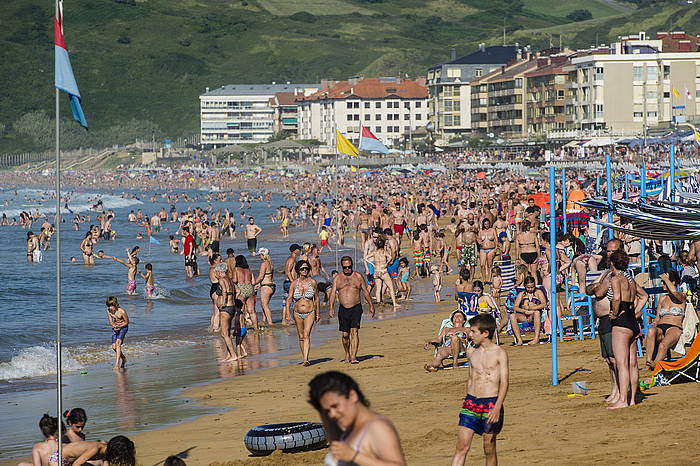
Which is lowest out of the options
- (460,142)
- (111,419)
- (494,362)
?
(111,419)

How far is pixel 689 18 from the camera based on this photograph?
177000mm

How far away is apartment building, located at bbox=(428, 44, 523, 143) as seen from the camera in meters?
126

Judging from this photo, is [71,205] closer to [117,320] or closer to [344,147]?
[344,147]

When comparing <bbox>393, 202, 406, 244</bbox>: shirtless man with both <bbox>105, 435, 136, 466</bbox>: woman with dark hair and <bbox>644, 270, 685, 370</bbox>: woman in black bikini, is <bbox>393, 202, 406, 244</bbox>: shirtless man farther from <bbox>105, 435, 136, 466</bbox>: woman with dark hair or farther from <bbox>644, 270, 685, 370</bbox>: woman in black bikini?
<bbox>105, 435, 136, 466</bbox>: woman with dark hair

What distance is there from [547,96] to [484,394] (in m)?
99.9

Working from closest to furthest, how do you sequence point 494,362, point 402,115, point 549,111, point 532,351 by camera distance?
point 494,362 → point 532,351 → point 549,111 → point 402,115

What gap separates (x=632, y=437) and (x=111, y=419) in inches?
218

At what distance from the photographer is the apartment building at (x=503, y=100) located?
111562mm

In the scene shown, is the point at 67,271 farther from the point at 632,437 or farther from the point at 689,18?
the point at 689,18

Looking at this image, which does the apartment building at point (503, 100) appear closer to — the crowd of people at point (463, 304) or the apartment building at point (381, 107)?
the apartment building at point (381, 107)

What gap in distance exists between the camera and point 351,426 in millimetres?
4309

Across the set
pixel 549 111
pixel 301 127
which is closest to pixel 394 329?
pixel 549 111

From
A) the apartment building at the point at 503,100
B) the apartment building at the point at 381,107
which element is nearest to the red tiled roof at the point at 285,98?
the apartment building at the point at 381,107

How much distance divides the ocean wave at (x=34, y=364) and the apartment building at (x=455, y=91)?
10912cm
